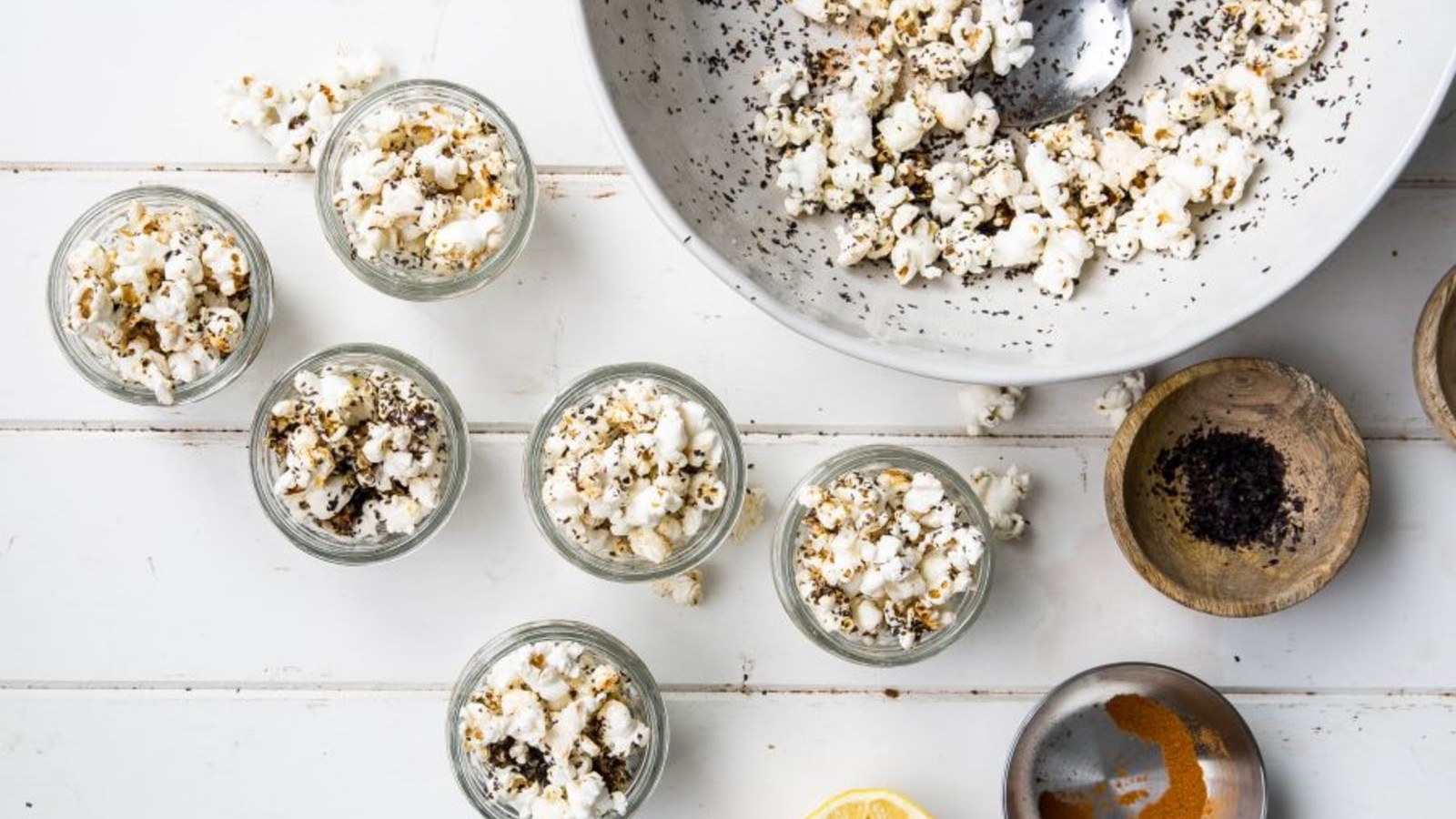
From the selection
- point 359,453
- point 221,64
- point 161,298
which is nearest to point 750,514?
point 359,453

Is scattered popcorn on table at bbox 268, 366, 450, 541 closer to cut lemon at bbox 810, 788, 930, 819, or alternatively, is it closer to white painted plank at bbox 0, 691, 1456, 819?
white painted plank at bbox 0, 691, 1456, 819

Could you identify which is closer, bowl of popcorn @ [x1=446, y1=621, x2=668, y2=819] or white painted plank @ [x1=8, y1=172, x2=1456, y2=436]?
bowl of popcorn @ [x1=446, y1=621, x2=668, y2=819]

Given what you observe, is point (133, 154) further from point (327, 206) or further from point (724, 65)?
point (724, 65)

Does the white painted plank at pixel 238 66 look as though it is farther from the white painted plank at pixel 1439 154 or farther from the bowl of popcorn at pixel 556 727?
the bowl of popcorn at pixel 556 727

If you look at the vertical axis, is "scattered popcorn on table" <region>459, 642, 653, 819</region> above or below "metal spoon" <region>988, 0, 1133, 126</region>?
below

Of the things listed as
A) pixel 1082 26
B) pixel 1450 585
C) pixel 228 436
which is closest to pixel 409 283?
pixel 228 436

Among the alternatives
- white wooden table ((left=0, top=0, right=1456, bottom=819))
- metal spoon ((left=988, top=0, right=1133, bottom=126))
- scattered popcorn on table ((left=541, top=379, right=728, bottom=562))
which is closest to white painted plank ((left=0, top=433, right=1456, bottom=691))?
white wooden table ((left=0, top=0, right=1456, bottom=819))

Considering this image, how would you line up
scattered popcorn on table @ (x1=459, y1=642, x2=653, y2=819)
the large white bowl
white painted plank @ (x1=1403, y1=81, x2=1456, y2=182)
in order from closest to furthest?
the large white bowl < scattered popcorn on table @ (x1=459, y1=642, x2=653, y2=819) < white painted plank @ (x1=1403, y1=81, x2=1456, y2=182)

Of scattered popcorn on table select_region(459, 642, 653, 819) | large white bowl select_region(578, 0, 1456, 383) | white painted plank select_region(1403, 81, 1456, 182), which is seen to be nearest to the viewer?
large white bowl select_region(578, 0, 1456, 383)
